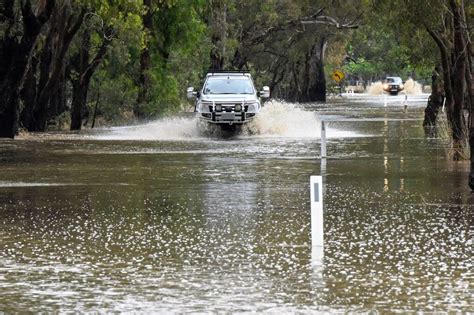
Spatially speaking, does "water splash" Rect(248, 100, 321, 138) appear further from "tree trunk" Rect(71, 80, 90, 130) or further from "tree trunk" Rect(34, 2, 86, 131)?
"tree trunk" Rect(71, 80, 90, 130)

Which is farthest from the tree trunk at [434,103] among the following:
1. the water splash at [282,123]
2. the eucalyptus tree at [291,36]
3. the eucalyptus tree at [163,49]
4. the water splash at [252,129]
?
the eucalyptus tree at [291,36]

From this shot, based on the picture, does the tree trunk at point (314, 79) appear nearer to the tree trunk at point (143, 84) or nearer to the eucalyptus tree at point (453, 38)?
the tree trunk at point (143, 84)

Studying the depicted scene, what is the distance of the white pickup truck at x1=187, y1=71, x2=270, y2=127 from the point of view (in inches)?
1503

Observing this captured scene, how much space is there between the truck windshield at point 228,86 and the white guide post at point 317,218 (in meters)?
25.6

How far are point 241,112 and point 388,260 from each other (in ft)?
84.6

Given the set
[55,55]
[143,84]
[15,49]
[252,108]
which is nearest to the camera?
[15,49]

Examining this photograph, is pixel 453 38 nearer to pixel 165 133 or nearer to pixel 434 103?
pixel 165 133

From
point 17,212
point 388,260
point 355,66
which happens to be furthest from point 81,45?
point 355,66

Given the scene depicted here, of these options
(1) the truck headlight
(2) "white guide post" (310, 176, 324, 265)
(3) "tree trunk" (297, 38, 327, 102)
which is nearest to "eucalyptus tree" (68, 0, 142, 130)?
(1) the truck headlight

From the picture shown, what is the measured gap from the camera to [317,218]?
525 inches

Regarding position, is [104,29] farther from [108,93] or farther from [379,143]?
[379,143]

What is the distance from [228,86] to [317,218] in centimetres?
2622

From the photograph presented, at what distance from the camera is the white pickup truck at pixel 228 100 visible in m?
38.2

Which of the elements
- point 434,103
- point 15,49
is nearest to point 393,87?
point 434,103
